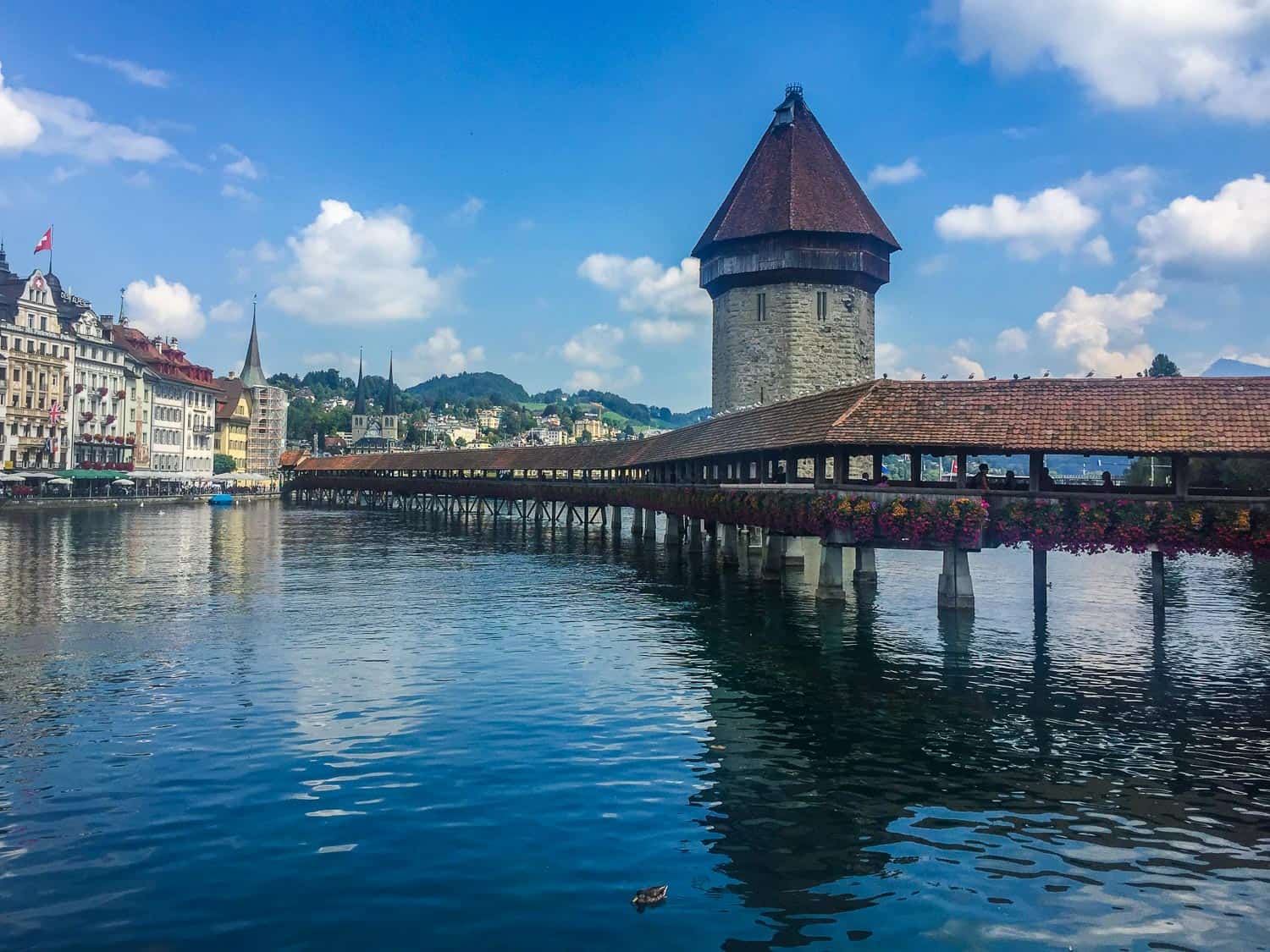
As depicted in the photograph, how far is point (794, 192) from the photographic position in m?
55.6

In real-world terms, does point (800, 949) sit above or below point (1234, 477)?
below

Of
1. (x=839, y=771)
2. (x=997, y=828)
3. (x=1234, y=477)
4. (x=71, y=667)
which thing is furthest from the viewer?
(x=1234, y=477)

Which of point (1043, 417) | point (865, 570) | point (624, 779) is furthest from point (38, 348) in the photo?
point (624, 779)

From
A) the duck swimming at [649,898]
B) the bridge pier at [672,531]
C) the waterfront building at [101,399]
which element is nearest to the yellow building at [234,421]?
the waterfront building at [101,399]

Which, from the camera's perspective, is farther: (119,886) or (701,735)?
(701,735)

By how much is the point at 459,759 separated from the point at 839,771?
485 centimetres

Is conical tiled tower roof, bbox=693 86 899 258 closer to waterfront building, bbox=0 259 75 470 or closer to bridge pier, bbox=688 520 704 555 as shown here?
bridge pier, bbox=688 520 704 555

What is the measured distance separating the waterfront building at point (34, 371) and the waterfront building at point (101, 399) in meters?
2.09

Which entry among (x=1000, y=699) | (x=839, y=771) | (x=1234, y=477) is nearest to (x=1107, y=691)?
(x=1000, y=699)

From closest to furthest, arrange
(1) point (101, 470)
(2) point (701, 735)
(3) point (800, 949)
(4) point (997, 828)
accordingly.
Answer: (3) point (800, 949) < (4) point (997, 828) < (2) point (701, 735) < (1) point (101, 470)

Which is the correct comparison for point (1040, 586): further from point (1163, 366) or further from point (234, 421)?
point (234, 421)

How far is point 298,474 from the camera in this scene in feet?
393

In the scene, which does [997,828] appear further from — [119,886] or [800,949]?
[119,886]

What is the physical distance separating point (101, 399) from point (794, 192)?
7127 centimetres
